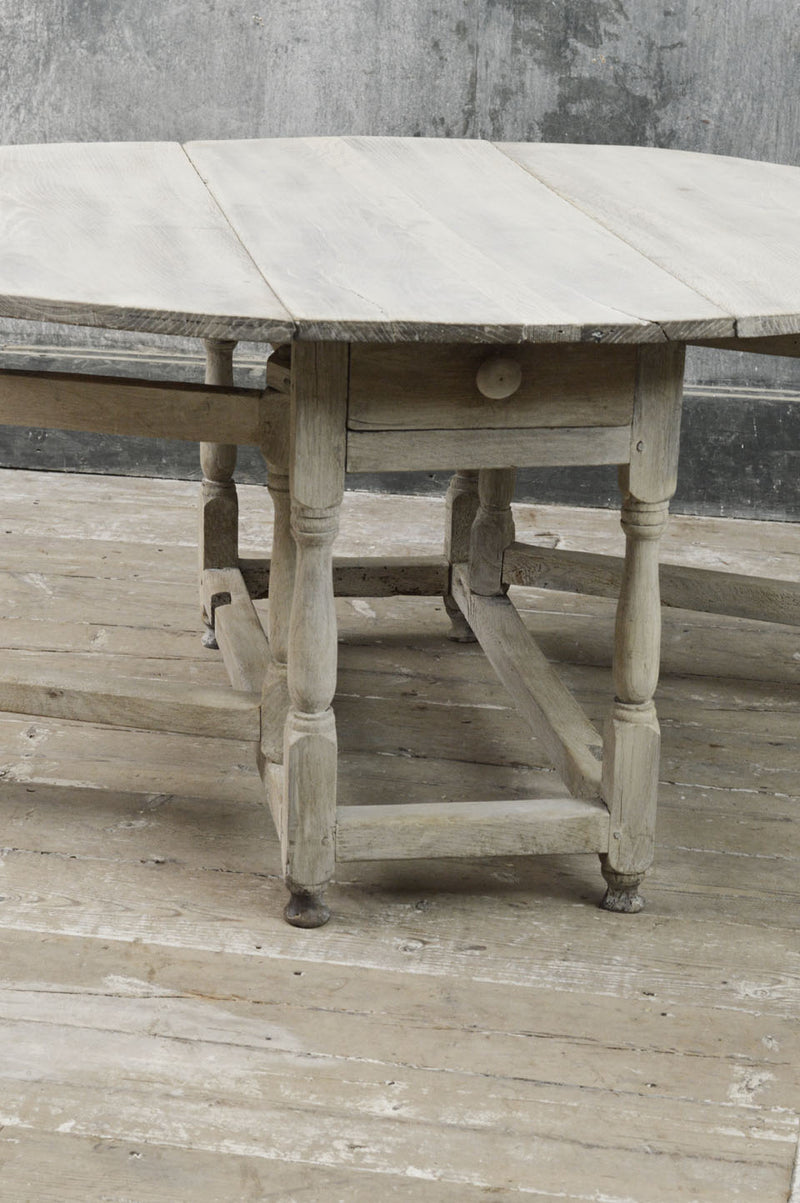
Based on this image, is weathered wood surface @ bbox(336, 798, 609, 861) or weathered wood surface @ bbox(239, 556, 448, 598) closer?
weathered wood surface @ bbox(336, 798, 609, 861)

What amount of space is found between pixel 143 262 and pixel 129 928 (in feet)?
2.74

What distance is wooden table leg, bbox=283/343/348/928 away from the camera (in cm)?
164

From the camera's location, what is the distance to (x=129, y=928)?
185 cm

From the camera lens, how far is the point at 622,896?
6.37 ft

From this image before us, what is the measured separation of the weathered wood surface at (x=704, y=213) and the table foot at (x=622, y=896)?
2.52 ft

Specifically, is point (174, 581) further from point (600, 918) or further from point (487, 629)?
point (600, 918)

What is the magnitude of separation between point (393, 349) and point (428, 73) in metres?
2.14

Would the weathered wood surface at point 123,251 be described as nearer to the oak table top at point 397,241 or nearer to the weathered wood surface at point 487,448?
the oak table top at point 397,241

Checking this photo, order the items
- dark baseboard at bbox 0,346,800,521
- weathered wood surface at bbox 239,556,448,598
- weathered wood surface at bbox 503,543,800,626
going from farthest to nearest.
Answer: dark baseboard at bbox 0,346,800,521 → weathered wood surface at bbox 239,556,448,598 → weathered wood surface at bbox 503,543,800,626

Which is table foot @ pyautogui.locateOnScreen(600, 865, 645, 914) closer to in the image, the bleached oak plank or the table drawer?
the table drawer

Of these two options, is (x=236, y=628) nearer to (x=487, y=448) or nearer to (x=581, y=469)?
(x=487, y=448)

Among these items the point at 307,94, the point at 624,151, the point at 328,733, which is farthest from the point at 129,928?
the point at 307,94

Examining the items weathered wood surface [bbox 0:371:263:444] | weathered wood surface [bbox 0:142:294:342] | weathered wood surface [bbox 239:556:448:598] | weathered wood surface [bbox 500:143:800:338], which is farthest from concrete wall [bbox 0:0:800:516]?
weathered wood surface [bbox 0:371:263:444]

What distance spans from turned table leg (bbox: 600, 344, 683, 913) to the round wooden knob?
168 millimetres
